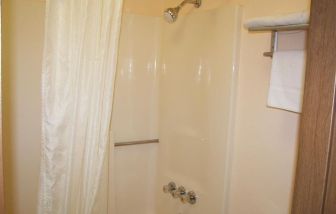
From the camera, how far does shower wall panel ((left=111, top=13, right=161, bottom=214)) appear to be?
6.48 ft

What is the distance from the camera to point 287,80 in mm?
1139

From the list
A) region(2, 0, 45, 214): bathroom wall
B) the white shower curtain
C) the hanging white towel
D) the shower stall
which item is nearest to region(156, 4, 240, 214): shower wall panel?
the shower stall

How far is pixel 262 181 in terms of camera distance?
144cm

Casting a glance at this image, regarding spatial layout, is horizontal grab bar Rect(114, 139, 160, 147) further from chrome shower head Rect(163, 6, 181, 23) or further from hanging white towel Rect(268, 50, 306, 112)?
hanging white towel Rect(268, 50, 306, 112)

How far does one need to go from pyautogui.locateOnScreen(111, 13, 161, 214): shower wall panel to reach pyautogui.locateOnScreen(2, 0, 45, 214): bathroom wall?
526 millimetres

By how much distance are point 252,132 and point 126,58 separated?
1017 millimetres

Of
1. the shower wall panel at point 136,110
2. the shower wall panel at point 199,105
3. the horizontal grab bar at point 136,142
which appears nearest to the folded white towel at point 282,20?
the shower wall panel at point 199,105

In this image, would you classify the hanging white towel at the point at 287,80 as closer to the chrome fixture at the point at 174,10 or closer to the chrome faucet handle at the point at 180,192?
the chrome fixture at the point at 174,10

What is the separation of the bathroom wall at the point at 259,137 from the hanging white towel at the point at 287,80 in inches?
7.1

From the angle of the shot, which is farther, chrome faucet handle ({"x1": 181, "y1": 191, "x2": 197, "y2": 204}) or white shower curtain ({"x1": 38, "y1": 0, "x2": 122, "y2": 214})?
chrome faucet handle ({"x1": 181, "y1": 191, "x2": 197, "y2": 204})

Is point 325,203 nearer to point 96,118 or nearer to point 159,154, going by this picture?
point 96,118

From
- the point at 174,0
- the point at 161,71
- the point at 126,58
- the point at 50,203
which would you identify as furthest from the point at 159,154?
the point at 174,0

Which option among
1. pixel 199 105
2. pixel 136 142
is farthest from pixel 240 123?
pixel 136 142

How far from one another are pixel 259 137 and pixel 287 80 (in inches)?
16.3
